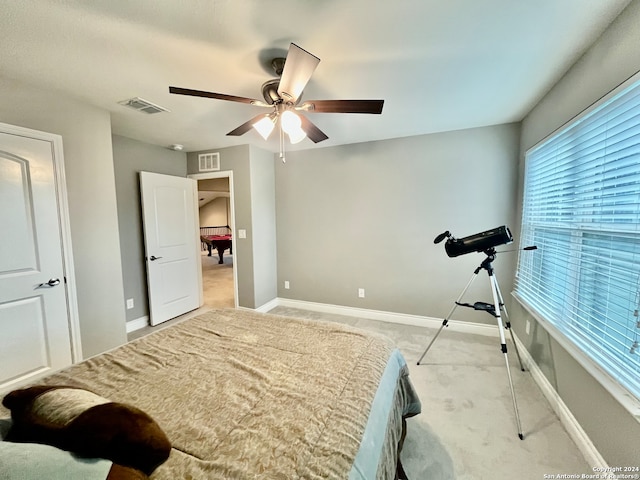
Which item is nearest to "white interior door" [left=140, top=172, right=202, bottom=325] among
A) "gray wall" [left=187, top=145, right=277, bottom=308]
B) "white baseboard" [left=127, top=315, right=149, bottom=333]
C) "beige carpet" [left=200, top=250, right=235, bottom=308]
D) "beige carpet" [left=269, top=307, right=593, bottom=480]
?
"white baseboard" [left=127, top=315, right=149, bottom=333]

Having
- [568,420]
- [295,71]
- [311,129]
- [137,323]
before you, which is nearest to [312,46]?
[295,71]

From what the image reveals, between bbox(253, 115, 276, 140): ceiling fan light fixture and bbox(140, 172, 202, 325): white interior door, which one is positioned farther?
bbox(140, 172, 202, 325): white interior door

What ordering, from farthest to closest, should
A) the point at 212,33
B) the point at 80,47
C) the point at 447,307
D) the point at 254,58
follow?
the point at 447,307 → the point at 254,58 → the point at 80,47 → the point at 212,33

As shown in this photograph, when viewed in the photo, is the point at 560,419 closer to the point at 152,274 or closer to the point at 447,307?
the point at 447,307

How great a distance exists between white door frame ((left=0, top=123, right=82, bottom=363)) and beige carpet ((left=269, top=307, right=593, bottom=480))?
2.70 meters

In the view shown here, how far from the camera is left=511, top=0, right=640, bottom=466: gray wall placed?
47.8 inches

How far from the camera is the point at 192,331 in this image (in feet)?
5.63

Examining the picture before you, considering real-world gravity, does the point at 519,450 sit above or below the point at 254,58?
below

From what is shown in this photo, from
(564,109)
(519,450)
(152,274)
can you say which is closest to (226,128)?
(152,274)

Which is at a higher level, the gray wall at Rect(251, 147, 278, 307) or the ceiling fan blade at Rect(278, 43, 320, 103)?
the ceiling fan blade at Rect(278, 43, 320, 103)

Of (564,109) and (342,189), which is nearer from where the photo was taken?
(564,109)

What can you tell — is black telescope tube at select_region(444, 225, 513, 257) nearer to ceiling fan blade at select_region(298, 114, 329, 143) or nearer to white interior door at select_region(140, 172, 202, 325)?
ceiling fan blade at select_region(298, 114, 329, 143)

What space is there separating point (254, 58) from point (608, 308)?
8.14 feet

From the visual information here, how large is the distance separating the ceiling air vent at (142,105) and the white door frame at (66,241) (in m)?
0.58
